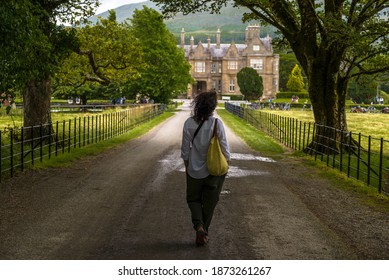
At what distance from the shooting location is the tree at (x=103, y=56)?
26109 mm

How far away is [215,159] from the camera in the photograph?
24.4 feet

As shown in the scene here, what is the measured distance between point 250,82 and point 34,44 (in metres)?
79.1

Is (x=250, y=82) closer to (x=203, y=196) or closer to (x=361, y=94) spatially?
(x=361, y=94)

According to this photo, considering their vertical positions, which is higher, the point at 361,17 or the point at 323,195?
the point at 361,17

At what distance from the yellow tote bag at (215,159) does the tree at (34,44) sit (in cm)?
608

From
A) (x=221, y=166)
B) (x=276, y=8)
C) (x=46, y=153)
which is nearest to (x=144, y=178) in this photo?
(x=46, y=153)

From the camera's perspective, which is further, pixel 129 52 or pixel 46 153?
pixel 129 52

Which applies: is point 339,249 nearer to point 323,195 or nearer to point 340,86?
point 323,195

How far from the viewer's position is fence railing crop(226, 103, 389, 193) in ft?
46.9

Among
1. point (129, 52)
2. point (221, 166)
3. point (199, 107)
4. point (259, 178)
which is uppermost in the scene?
point (129, 52)

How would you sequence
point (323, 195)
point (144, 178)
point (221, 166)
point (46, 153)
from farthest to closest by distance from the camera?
1. point (46, 153)
2. point (144, 178)
3. point (323, 195)
4. point (221, 166)

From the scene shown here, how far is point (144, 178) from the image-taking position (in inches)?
545

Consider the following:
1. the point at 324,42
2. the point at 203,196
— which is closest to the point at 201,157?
the point at 203,196

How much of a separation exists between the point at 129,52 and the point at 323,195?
16252 mm
